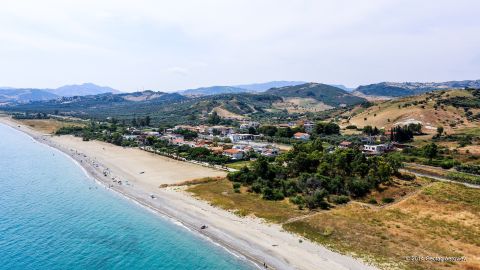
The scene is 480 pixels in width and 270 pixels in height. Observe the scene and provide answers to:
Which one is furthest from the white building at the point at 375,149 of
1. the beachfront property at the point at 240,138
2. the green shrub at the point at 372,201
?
the beachfront property at the point at 240,138

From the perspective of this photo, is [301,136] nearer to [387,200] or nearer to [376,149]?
[376,149]

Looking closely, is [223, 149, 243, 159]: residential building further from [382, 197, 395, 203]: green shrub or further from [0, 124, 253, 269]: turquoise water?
[382, 197, 395, 203]: green shrub

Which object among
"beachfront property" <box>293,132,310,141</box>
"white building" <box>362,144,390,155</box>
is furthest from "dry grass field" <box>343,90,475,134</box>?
"white building" <box>362,144,390,155</box>

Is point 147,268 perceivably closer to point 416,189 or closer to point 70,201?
point 70,201

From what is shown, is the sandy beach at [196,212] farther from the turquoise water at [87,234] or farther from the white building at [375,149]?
the white building at [375,149]

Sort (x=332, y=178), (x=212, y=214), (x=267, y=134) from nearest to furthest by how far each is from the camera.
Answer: (x=212, y=214), (x=332, y=178), (x=267, y=134)

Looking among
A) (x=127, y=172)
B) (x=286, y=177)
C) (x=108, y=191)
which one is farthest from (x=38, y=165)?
(x=286, y=177)
